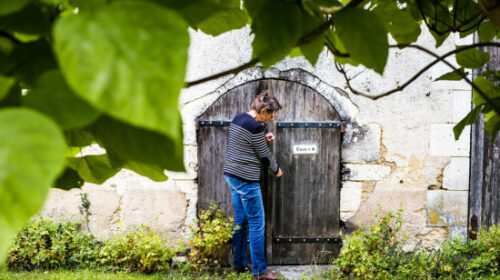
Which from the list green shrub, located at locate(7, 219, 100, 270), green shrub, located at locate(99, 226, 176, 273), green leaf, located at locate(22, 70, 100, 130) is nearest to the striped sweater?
green shrub, located at locate(99, 226, 176, 273)

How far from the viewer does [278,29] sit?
1.58ft

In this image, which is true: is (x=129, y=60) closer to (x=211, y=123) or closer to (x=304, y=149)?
(x=211, y=123)

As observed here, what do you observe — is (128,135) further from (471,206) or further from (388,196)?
(471,206)

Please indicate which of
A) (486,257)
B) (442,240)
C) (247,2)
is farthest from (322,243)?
(247,2)

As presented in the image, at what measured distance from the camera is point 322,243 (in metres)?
3.90

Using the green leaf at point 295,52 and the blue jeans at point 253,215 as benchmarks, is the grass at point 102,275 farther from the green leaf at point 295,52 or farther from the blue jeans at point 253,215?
the green leaf at point 295,52

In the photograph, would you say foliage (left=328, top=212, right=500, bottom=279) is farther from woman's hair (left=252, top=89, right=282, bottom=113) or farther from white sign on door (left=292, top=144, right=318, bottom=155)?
woman's hair (left=252, top=89, right=282, bottom=113)

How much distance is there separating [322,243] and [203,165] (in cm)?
135

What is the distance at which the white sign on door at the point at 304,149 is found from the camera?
3809 mm

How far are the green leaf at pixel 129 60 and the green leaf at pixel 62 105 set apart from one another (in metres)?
0.05

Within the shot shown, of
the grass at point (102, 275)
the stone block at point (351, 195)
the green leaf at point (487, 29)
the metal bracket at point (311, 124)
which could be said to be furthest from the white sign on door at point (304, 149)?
the green leaf at point (487, 29)

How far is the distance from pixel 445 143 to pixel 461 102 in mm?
392

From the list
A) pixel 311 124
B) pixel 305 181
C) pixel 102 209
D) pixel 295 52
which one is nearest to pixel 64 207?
pixel 102 209

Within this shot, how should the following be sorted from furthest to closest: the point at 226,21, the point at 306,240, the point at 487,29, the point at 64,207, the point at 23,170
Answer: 1. the point at 306,240
2. the point at 64,207
3. the point at 487,29
4. the point at 226,21
5. the point at 23,170
